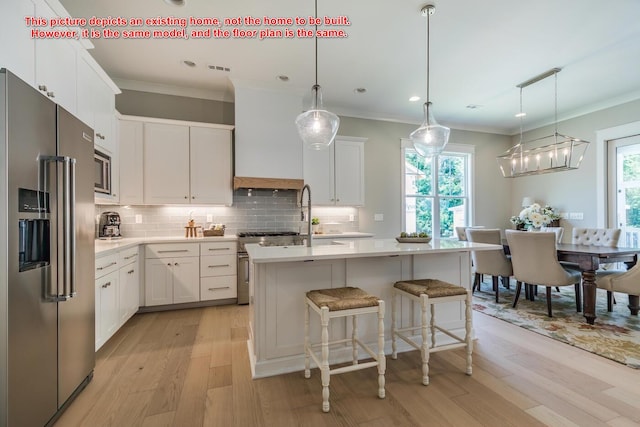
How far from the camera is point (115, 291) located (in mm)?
2826

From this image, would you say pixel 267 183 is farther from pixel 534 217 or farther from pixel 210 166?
pixel 534 217

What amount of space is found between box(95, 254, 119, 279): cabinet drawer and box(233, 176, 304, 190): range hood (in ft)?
5.60

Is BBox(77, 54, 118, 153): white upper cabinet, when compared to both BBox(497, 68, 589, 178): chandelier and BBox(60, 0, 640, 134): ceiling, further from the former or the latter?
BBox(497, 68, 589, 178): chandelier

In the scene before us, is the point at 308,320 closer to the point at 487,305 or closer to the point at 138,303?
the point at 138,303

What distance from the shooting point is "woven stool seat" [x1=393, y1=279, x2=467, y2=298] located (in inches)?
84.0

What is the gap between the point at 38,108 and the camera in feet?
4.98

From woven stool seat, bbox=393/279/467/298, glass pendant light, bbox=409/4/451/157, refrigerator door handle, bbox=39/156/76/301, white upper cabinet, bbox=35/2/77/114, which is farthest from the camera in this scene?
glass pendant light, bbox=409/4/451/157

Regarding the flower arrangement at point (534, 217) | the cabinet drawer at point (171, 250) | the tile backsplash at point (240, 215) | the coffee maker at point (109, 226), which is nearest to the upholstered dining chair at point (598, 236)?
the flower arrangement at point (534, 217)

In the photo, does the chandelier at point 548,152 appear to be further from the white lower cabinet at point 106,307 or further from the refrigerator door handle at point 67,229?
the white lower cabinet at point 106,307

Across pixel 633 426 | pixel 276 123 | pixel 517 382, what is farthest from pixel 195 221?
pixel 633 426

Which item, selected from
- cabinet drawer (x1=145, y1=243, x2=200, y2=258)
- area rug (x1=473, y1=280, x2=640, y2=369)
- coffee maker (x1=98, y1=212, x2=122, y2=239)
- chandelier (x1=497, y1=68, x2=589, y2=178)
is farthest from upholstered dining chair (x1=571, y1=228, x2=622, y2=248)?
coffee maker (x1=98, y1=212, x2=122, y2=239)

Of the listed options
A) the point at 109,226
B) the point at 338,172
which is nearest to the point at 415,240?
the point at 338,172

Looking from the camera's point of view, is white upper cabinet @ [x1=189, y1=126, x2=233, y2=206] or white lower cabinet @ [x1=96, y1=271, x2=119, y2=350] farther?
white upper cabinet @ [x1=189, y1=126, x2=233, y2=206]

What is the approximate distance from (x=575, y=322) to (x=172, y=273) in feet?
15.0
